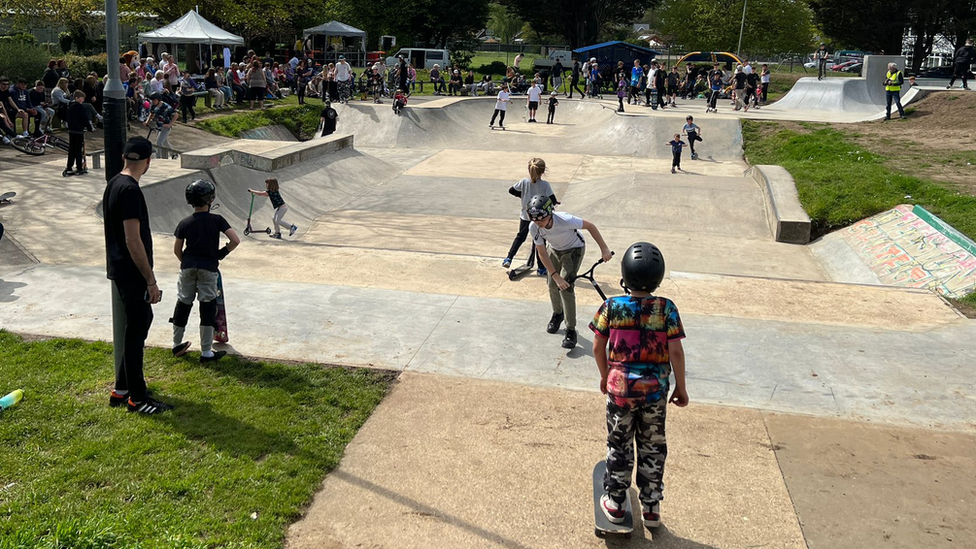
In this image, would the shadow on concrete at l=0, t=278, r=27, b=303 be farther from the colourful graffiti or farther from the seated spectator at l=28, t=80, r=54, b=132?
the seated spectator at l=28, t=80, r=54, b=132

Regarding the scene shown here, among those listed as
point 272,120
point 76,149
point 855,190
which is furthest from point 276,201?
point 272,120

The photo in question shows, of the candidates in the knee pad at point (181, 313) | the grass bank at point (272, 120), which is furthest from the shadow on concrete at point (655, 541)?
the grass bank at point (272, 120)

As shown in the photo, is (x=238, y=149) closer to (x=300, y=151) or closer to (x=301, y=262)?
(x=300, y=151)

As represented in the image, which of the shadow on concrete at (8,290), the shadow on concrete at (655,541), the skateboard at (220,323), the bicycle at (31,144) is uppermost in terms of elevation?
the bicycle at (31,144)

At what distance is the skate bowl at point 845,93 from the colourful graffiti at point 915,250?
20131 millimetres

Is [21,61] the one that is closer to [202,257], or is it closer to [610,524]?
[202,257]

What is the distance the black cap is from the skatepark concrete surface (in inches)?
88.8

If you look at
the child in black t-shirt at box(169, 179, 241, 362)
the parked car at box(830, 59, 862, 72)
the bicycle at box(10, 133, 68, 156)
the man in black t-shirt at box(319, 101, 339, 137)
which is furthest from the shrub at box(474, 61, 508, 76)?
the child in black t-shirt at box(169, 179, 241, 362)

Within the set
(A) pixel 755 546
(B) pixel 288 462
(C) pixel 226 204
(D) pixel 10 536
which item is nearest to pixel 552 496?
(A) pixel 755 546

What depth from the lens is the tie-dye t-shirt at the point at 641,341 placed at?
3.95m

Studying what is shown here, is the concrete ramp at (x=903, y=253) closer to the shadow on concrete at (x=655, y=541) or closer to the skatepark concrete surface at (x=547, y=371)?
the skatepark concrete surface at (x=547, y=371)

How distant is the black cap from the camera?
16.4ft

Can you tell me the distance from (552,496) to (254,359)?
10.4ft

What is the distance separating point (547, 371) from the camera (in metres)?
6.54
